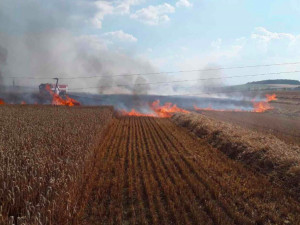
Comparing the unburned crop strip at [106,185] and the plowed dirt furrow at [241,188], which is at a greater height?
the unburned crop strip at [106,185]

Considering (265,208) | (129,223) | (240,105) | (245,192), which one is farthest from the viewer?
(240,105)

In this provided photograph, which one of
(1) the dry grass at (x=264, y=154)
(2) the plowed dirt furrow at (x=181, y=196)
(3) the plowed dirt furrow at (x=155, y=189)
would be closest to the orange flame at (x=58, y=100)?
(1) the dry grass at (x=264, y=154)

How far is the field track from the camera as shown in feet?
20.4

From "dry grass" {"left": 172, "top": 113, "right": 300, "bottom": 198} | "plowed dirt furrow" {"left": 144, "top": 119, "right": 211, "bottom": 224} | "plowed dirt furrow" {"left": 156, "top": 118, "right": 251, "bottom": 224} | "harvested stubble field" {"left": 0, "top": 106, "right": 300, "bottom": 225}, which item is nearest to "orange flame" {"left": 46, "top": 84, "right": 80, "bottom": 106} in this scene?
"dry grass" {"left": 172, "top": 113, "right": 300, "bottom": 198}

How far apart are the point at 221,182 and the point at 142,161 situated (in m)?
3.77

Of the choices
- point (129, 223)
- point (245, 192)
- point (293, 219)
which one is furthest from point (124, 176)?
point (293, 219)

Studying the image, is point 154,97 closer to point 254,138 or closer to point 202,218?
point 254,138

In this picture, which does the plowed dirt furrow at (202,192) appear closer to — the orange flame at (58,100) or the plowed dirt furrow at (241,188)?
the plowed dirt furrow at (241,188)

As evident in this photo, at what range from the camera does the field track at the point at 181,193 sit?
621cm

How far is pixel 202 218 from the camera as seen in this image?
6.13 metres

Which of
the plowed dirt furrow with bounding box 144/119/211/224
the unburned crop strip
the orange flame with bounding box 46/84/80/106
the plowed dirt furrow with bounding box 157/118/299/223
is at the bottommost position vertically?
the plowed dirt furrow with bounding box 157/118/299/223

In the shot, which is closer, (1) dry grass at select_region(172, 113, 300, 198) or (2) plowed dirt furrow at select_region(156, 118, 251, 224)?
(2) plowed dirt furrow at select_region(156, 118, 251, 224)

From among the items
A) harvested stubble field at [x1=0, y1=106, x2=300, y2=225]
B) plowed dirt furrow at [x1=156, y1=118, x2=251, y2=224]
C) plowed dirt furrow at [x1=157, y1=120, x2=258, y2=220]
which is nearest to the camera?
harvested stubble field at [x1=0, y1=106, x2=300, y2=225]

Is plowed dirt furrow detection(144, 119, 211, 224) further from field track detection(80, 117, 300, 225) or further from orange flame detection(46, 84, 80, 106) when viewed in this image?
orange flame detection(46, 84, 80, 106)
